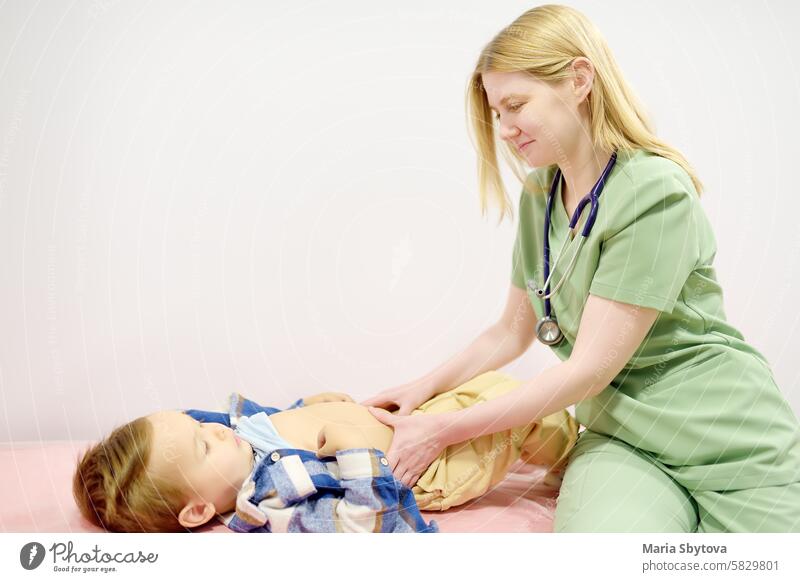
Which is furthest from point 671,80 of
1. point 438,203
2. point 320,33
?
point 320,33

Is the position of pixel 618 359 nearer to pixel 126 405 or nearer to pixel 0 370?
pixel 126 405

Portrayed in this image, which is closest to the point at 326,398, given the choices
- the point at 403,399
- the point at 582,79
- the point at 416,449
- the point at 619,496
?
the point at 403,399

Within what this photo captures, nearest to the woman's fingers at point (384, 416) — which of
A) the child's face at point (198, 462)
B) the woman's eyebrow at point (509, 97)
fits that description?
the child's face at point (198, 462)

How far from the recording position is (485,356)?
64.7 inches

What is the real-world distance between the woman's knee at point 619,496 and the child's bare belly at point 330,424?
32 centimetres

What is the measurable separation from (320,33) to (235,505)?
0.95 m

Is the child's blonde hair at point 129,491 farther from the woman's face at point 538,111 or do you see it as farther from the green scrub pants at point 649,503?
the woman's face at point 538,111

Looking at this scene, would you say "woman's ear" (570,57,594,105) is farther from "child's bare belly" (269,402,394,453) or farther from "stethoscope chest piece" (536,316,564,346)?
"child's bare belly" (269,402,394,453)

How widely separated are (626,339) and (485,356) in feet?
1.27

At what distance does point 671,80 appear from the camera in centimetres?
183

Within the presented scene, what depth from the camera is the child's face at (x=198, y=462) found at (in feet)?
4.46

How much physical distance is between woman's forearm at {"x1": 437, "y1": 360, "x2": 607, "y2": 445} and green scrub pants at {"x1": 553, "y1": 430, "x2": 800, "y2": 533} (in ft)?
0.41

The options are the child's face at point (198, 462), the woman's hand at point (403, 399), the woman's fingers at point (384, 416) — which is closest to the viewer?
the child's face at point (198, 462)
